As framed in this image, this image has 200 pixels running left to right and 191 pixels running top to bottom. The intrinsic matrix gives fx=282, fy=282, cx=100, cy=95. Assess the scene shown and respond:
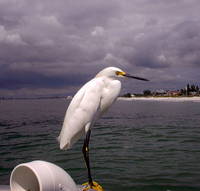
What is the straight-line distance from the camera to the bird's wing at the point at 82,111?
5172 millimetres

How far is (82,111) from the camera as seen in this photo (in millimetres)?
5270

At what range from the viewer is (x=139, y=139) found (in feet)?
46.1

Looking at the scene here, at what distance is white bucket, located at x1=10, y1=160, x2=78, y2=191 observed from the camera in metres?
3.72

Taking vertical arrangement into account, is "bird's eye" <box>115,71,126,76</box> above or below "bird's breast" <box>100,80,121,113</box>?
above

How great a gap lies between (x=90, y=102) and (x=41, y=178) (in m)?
1.88

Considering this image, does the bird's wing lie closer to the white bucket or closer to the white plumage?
the white plumage

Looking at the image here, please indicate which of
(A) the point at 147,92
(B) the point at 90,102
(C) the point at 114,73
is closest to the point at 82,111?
(B) the point at 90,102

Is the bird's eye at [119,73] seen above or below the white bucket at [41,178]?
above

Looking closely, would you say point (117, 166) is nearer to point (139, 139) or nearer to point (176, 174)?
point (176, 174)

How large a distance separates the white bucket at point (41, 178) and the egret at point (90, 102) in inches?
43.1

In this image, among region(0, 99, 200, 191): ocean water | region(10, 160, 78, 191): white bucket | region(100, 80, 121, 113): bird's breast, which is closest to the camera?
region(10, 160, 78, 191): white bucket

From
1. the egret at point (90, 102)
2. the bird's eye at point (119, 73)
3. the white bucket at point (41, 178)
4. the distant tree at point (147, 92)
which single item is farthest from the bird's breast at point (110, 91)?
the distant tree at point (147, 92)

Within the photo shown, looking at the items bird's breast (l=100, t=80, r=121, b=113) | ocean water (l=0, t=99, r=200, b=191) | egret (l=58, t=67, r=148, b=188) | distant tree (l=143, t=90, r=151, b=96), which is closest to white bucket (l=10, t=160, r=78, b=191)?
egret (l=58, t=67, r=148, b=188)

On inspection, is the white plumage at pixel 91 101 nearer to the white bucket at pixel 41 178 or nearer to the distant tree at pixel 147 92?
the white bucket at pixel 41 178
